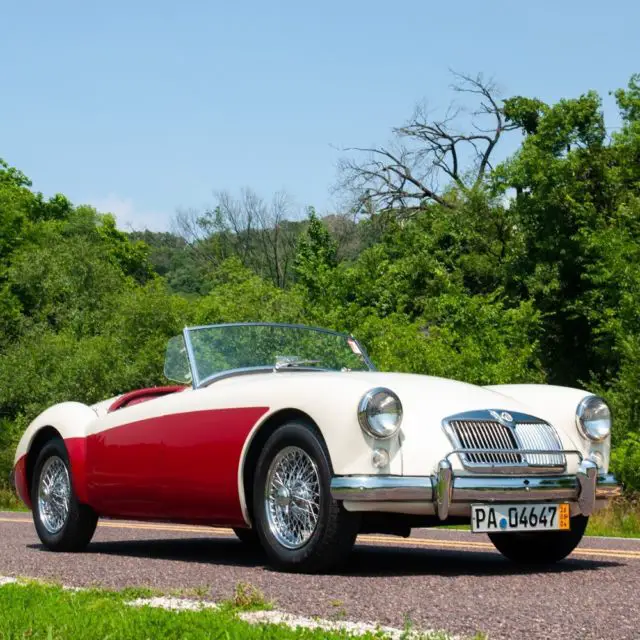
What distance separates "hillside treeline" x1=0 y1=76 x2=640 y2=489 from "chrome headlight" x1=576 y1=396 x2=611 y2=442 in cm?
1469

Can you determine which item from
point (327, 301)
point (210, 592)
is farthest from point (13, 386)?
point (210, 592)

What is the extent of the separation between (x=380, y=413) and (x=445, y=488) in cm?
54

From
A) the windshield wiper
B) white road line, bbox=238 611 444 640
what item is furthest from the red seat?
white road line, bbox=238 611 444 640

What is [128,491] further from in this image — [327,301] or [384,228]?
[384,228]

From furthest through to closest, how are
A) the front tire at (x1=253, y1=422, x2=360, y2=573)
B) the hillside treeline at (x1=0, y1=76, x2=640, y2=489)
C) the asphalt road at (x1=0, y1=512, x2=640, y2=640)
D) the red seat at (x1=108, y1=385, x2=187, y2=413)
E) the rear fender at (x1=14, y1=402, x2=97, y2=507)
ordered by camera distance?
1. the hillside treeline at (x1=0, y1=76, x2=640, y2=489)
2. the red seat at (x1=108, y1=385, x2=187, y2=413)
3. the rear fender at (x1=14, y1=402, x2=97, y2=507)
4. the front tire at (x1=253, y1=422, x2=360, y2=573)
5. the asphalt road at (x1=0, y1=512, x2=640, y2=640)

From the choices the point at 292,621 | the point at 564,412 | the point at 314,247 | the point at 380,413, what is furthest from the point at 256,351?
the point at 314,247

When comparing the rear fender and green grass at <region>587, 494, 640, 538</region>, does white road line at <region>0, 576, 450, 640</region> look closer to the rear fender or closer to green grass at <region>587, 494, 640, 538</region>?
the rear fender

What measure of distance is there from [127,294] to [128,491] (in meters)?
31.5

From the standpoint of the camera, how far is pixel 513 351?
31.7 metres

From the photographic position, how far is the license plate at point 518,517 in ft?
21.8

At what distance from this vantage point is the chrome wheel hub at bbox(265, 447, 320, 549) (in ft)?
22.1

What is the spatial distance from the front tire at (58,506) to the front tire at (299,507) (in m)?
2.34

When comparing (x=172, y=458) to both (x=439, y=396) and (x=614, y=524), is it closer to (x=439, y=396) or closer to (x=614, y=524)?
(x=439, y=396)

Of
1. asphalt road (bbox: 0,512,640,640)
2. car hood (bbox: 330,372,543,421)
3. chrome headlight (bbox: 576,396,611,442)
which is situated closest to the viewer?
asphalt road (bbox: 0,512,640,640)
